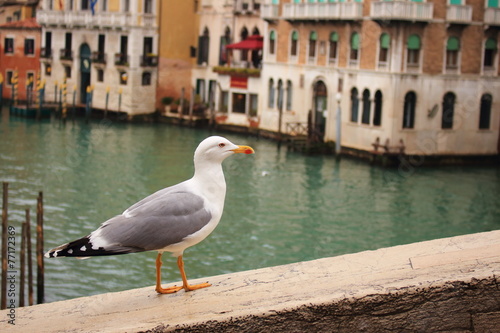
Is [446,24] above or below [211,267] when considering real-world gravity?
above

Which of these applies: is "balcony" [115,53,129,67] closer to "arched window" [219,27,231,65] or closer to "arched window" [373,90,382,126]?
"arched window" [219,27,231,65]

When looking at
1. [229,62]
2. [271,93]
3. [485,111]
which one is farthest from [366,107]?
[229,62]

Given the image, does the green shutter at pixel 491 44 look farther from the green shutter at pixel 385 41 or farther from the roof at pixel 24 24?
the roof at pixel 24 24

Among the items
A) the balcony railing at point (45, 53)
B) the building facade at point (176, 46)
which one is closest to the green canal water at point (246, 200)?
the building facade at point (176, 46)

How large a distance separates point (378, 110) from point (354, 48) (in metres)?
2.11

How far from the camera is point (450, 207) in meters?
17.0

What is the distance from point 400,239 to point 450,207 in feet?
9.68

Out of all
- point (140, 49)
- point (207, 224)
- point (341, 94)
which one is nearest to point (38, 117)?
point (140, 49)

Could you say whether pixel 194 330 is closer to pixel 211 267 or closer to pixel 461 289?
pixel 461 289

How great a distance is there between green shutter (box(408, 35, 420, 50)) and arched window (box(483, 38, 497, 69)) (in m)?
1.85

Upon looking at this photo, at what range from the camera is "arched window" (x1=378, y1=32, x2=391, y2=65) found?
71.7 feet

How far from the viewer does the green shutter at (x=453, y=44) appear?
71.9 ft

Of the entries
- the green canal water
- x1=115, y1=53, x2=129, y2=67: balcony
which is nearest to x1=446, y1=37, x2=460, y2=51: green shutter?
the green canal water

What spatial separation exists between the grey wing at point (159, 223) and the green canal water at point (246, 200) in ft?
23.9
